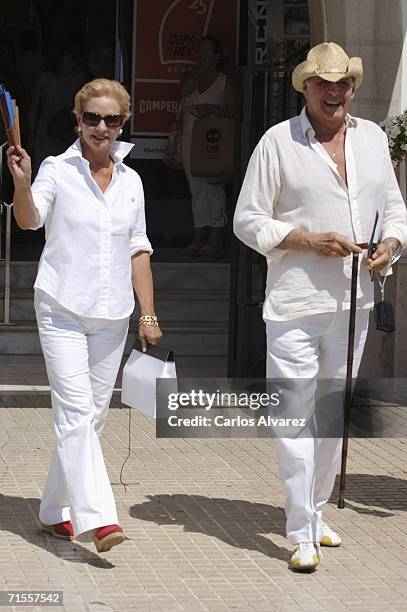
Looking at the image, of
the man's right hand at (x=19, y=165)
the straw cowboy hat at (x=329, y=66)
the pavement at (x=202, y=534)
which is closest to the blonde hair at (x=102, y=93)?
the man's right hand at (x=19, y=165)

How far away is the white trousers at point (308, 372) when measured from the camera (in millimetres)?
6074

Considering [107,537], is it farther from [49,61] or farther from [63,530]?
[49,61]

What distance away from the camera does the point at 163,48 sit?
15258 millimetres

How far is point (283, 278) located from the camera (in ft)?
20.3

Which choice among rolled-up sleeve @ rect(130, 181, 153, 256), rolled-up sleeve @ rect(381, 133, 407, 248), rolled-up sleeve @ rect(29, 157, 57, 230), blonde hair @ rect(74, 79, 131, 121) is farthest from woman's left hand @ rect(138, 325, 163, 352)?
rolled-up sleeve @ rect(381, 133, 407, 248)

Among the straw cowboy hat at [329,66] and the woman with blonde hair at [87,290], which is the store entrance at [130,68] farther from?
the straw cowboy hat at [329,66]

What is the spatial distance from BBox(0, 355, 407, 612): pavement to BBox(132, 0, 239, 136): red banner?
6.64m

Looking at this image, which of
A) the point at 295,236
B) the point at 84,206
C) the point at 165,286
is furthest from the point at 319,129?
the point at 165,286

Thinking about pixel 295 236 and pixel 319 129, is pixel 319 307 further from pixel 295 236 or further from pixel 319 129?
pixel 319 129

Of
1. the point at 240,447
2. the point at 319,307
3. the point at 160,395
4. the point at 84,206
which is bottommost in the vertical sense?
the point at 240,447

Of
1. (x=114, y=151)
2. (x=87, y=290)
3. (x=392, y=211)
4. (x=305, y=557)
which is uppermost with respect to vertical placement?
(x=114, y=151)

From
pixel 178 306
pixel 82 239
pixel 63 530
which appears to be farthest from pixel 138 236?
pixel 178 306

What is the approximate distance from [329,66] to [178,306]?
6.46m

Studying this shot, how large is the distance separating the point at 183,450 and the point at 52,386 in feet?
7.72
